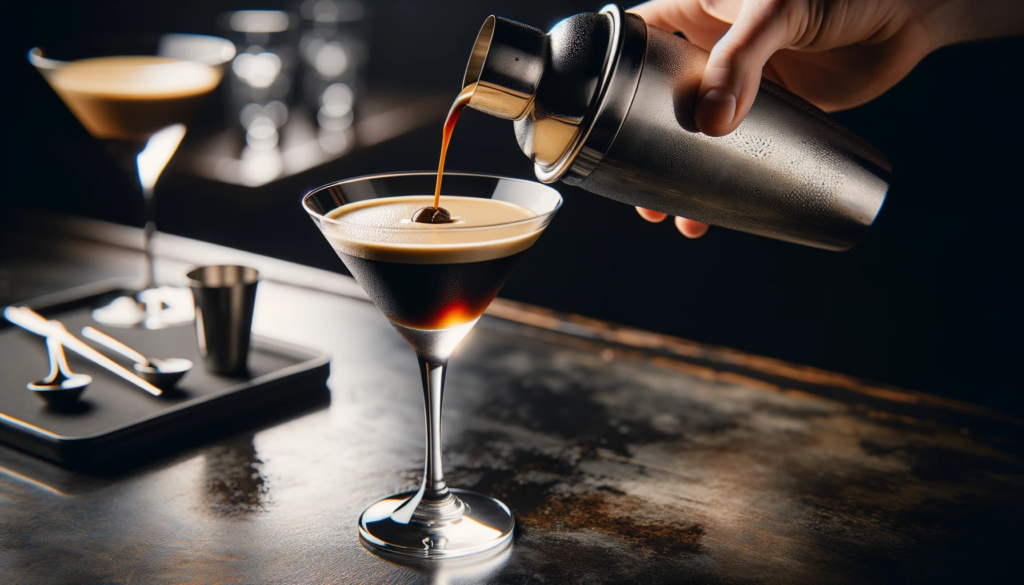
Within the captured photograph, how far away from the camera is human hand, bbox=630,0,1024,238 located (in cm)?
102

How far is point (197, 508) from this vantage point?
103cm

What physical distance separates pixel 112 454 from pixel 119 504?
0.10 meters

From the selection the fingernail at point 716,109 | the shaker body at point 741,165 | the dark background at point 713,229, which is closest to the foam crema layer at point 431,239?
the shaker body at point 741,165

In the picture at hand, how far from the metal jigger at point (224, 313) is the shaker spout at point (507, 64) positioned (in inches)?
21.9

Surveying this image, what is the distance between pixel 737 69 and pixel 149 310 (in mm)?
1188

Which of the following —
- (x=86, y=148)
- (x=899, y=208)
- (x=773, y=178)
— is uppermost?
(x=773, y=178)

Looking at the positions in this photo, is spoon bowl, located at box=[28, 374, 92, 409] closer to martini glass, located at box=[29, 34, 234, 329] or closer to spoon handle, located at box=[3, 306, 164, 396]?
spoon handle, located at box=[3, 306, 164, 396]

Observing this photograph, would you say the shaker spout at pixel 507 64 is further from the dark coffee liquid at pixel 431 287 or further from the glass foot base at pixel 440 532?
the glass foot base at pixel 440 532

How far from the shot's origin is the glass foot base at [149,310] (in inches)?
61.1

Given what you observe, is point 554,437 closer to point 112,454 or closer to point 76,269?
point 112,454

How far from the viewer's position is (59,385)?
121 centimetres

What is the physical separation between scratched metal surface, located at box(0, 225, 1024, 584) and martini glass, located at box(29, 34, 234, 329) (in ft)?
1.51

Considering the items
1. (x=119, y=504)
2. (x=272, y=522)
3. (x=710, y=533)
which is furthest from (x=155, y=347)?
(x=710, y=533)

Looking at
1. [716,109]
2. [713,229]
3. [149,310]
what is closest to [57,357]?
[149,310]
